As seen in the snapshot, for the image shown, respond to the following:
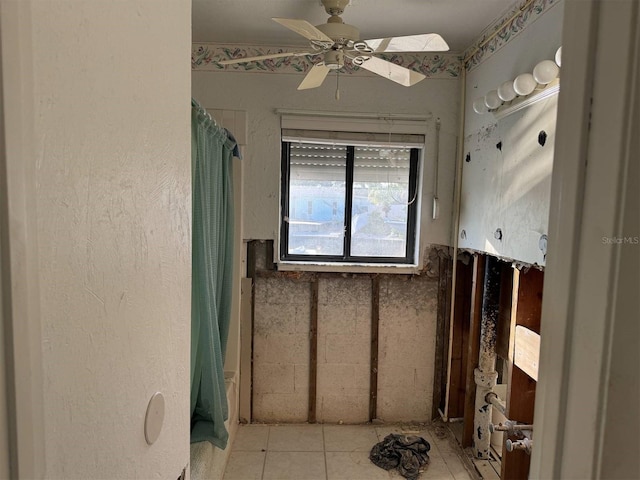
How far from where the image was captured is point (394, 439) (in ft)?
8.77

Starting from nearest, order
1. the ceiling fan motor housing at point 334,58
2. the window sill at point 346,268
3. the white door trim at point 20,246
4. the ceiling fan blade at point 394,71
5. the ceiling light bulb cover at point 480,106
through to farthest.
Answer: the white door trim at point 20,246 → the ceiling fan motor housing at point 334,58 → the ceiling fan blade at point 394,71 → the ceiling light bulb cover at point 480,106 → the window sill at point 346,268

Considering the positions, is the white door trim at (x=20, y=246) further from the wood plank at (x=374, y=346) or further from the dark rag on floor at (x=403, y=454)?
the wood plank at (x=374, y=346)

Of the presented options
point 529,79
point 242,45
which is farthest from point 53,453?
point 242,45

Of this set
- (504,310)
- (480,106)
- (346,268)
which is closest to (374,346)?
(346,268)

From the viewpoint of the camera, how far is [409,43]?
1736 millimetres

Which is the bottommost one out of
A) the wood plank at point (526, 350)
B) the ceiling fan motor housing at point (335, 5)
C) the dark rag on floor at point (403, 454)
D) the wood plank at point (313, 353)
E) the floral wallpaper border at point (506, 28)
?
the dark rag on floor at point (403, 454)

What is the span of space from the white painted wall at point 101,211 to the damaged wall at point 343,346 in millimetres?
2052

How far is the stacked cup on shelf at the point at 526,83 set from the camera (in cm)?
168

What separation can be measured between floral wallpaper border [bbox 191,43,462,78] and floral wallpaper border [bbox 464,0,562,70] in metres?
0.16

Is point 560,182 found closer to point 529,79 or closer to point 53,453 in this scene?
point 53,453

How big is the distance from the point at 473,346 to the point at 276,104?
7.09ft

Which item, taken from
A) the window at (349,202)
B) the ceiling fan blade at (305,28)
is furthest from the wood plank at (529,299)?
the ceiling fan blade at (305,28)

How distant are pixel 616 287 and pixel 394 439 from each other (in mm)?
2627

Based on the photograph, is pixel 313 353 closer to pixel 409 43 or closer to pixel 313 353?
pixel 313 353
